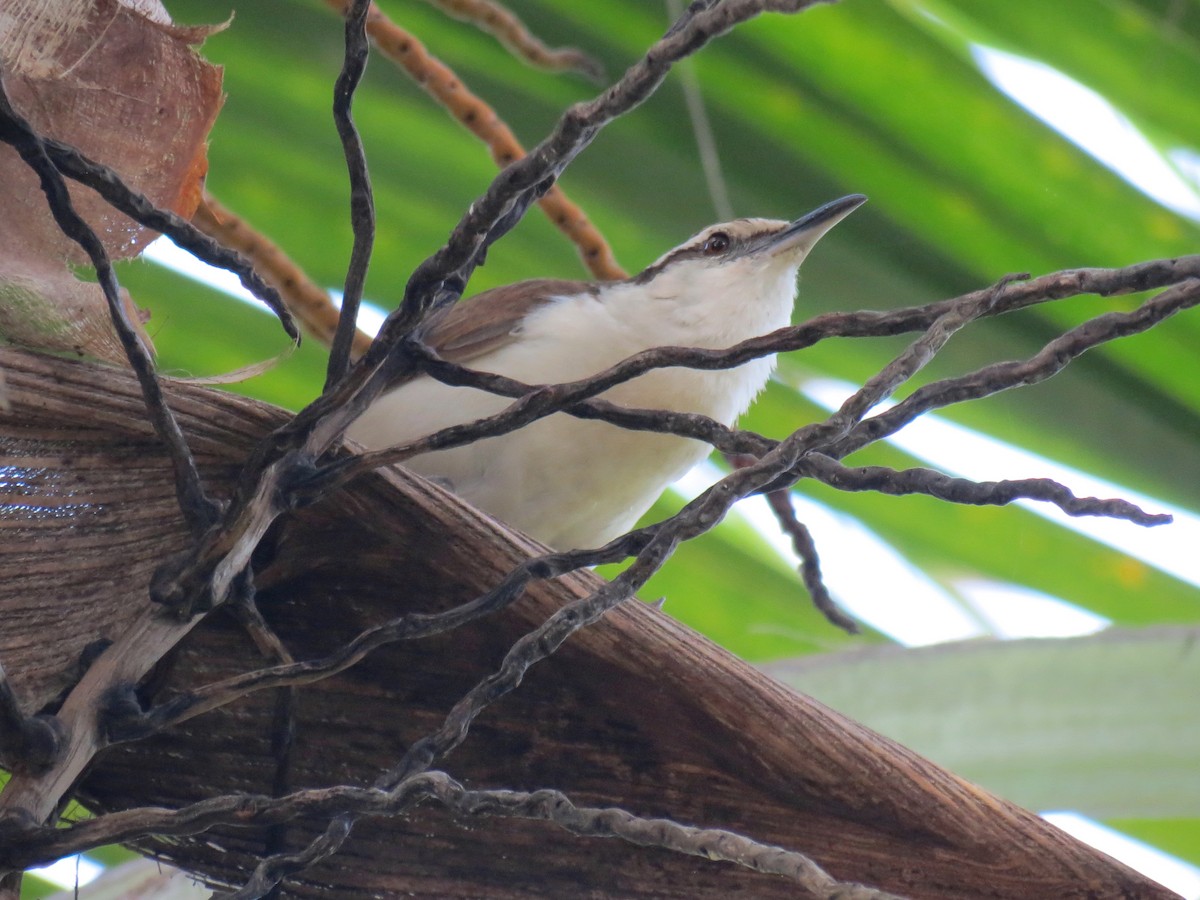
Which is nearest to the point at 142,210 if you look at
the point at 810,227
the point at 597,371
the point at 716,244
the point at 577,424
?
the point at 577,424

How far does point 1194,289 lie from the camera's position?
2.44ft

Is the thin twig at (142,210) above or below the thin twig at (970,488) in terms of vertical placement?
above

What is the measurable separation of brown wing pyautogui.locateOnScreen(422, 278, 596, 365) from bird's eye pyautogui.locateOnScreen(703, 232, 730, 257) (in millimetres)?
197

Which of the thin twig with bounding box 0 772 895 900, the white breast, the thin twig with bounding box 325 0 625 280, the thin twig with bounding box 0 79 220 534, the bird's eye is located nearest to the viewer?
the thin twig with bounding box 0 772 895 900

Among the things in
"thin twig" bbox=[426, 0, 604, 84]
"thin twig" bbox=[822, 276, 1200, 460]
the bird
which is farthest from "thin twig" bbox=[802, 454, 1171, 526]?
"thin twig" bbox=[426, 0, 604, 84]

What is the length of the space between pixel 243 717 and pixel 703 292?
45.0 inches

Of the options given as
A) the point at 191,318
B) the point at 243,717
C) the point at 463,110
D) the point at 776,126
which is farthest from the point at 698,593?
the point at 243,717

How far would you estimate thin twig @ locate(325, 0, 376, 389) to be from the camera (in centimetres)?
80

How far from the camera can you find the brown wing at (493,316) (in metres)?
1.90

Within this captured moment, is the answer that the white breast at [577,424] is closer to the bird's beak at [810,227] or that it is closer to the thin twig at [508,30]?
the bird's beak at [810,227]

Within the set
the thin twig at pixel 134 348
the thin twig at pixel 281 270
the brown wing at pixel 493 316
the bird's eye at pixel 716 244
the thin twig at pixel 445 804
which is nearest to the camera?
the thin twig at pixel 445 804

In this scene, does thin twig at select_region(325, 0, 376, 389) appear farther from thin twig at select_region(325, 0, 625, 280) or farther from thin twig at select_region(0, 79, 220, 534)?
thin twig at select_region(325, 0, 625, 280)

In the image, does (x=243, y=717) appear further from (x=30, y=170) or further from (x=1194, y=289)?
(x=1194, y=289)

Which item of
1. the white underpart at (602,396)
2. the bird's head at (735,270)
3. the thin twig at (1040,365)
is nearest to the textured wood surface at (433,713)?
the thin twig at (1040,365)
